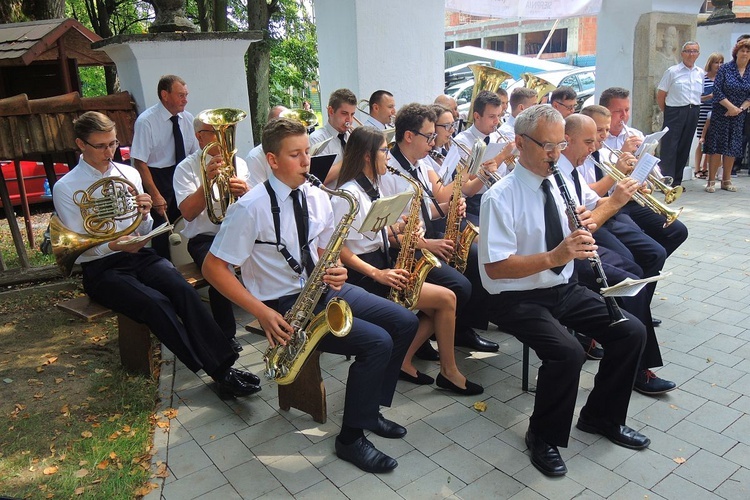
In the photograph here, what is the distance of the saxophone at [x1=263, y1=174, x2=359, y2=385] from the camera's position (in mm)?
3246

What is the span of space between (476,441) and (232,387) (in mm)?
1661

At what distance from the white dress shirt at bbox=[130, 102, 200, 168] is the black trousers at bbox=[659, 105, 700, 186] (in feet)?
24.1

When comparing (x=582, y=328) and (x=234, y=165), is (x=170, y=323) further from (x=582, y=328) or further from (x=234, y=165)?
(x=582, y=328)

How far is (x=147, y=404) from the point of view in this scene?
405 cm

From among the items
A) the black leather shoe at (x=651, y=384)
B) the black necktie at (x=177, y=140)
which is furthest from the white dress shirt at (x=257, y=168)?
the black leather shoe at (x=651, y=384)

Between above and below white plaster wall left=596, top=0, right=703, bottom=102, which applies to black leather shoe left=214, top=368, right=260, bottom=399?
below

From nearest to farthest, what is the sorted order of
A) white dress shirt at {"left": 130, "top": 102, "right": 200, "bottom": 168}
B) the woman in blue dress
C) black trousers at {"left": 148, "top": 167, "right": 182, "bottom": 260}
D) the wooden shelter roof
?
white dress shirt at {"left": 130, "top": 102, "right": 200, "bottom": 168}, black trousers at {"left": 148, "top": 167, "right": 182, "bottom": 260}, the wooden shelter roof, the woman in blue dress

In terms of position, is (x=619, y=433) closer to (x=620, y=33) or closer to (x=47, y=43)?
(x=47, y=43)

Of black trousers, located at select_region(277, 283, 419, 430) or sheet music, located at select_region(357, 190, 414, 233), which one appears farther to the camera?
sheet music, located at select_region(357, 190, 414, 233)

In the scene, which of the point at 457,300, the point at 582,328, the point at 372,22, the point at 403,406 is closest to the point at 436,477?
the point at 403,406

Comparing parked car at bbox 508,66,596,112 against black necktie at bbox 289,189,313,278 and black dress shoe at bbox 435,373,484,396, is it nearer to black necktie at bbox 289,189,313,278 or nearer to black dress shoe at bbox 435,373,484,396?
black dress shoe at bbox 435,373,484,396

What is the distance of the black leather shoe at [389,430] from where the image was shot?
3.58m

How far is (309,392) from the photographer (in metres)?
3.77

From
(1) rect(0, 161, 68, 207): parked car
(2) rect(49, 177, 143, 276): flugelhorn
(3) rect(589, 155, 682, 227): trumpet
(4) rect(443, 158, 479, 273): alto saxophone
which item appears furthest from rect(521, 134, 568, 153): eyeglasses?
(1) rect(0, 161, 68, 207): parked car
